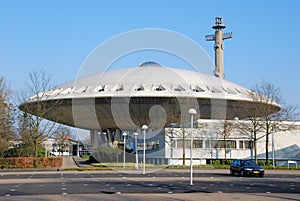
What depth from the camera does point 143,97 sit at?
167ft

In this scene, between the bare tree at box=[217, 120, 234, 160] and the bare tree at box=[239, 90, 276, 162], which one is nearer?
the bare tree at box=[239, 90, 276, 162]

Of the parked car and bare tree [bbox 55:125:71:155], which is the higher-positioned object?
bare tree [bbox 55:125:71:155]

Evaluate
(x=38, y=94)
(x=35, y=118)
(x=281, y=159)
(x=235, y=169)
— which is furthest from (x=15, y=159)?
(x=281, y=159)

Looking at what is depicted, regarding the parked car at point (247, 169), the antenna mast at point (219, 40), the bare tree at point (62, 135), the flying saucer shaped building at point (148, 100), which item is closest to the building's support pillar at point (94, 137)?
the bare tree at point (62, 135)

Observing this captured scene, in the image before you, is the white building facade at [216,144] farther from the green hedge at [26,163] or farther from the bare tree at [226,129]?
the green hedge at [26,163]

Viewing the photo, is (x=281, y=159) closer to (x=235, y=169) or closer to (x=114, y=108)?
(x=114, y=108)

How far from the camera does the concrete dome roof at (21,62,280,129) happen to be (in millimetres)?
50500

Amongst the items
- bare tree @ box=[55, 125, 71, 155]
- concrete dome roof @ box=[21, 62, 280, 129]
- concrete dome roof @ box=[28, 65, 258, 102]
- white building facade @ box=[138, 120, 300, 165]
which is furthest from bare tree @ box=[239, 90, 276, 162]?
bare tree @ box=[55, 125, 71, 155]

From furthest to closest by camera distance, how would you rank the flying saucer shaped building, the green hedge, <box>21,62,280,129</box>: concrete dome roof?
<box>21,62,280,129</box>: concrete dome roof
the flying saucer shaped building
the green hedge

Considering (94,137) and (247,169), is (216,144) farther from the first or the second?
(247,169)

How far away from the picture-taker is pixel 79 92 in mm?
52531

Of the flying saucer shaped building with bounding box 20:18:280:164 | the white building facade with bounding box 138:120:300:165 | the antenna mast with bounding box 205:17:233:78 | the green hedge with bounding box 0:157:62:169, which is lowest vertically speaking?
the green hedge with bounding box 0:157:62:169

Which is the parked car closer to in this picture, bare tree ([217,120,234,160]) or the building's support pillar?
bare tree ([217,120,234,160])

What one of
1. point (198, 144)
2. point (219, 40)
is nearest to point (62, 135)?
point (198, 144)
